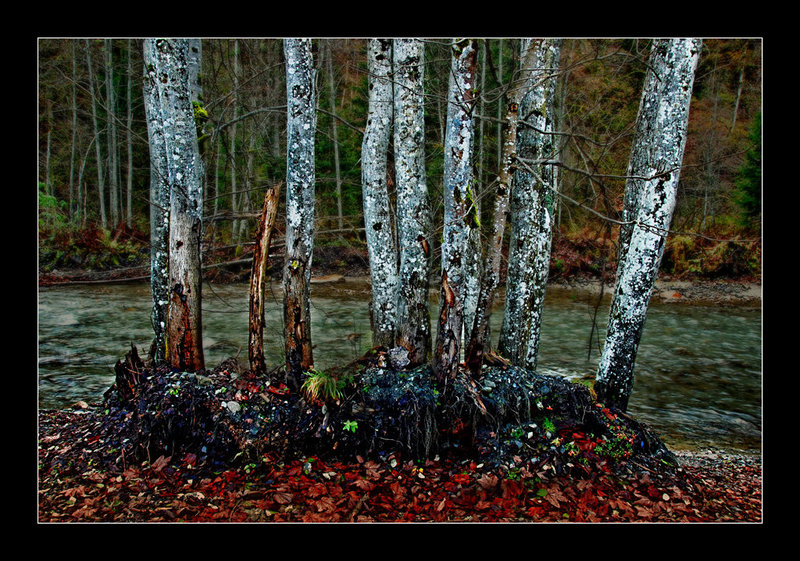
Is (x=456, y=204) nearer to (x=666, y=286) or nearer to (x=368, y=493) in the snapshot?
(x=368, y=493)

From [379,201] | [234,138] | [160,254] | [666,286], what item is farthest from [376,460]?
[666,286]

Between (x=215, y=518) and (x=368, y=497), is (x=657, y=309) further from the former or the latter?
(x=215, y=518)

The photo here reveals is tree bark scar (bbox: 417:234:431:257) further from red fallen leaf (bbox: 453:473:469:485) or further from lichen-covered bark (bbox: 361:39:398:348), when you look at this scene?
red fallen leaf (bbox: 453:473:469:485)

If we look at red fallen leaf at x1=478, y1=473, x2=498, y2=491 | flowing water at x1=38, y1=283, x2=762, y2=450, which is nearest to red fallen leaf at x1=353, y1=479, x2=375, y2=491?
red fallen leaf at x1=478, y1=473, x2=498, y2=491

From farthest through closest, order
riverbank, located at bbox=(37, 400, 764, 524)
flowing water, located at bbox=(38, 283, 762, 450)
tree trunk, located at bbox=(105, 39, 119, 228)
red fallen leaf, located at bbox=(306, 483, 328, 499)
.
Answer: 1. tree trunk, located at bbox=(105, 39, 119, 228)
2. flowing water, located at bbox=(38, 283, 762, 450)
3. red fallen leaf, located at bbox=(306, 483, 328, 499)
4. riverbank, located at bbox=(37, 400, 764, 524)

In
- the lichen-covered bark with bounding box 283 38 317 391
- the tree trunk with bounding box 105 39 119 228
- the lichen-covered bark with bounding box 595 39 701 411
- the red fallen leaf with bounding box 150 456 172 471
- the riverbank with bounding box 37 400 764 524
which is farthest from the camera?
the tree trunk with bounding box 105 39 119 228

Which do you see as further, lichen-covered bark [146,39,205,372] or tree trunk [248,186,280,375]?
tree trunk [248,186,280,375]

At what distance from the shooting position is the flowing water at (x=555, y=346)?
291 inches

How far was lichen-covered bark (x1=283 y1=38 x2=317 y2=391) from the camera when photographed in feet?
15.8

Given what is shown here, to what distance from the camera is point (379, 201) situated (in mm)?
5812

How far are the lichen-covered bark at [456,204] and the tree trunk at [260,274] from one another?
1.80 metres

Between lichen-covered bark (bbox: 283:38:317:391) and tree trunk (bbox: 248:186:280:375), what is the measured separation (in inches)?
9.1

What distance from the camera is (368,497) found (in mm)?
4109

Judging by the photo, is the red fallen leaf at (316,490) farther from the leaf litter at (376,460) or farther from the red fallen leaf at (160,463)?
the red fallen leaf at (160,463)
